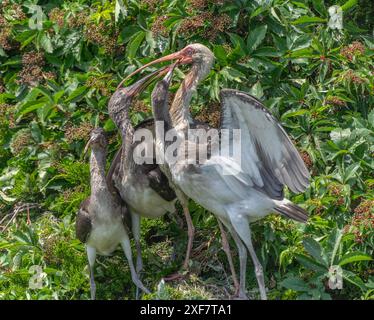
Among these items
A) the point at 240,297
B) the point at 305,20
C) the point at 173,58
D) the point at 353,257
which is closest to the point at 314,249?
the point at 353,257

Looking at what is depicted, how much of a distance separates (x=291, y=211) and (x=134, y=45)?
233cm

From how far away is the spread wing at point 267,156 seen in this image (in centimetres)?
790

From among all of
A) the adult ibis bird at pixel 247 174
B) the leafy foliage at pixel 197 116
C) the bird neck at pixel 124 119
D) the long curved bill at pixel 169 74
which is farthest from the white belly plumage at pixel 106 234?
the long curved bill at pixel 169 74

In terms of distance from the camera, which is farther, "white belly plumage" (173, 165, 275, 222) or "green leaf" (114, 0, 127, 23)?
"green leaf" (114, 0, 127, 23)

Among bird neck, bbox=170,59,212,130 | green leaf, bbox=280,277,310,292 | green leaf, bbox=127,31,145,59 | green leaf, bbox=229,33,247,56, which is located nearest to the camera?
green leaf, bbox=280,277,310,292

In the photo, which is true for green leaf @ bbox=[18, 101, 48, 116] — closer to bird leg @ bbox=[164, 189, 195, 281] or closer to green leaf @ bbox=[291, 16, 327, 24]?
bird leg @ bbox=[164, 189, 195, 281]

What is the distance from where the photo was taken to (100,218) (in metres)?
8.16

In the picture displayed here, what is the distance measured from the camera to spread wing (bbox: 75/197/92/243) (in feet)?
26.8

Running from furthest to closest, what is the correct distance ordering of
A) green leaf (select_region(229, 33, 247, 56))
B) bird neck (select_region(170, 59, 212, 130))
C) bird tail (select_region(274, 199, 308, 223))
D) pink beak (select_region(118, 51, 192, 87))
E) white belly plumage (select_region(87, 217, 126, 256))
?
1. green leaf (select_region(229, 33, 247, 56))
2. pink beak (select_region(118, 51, 192, 87))
3. bird neck (select_region(170, 59, 212, 130))
4. white belly plumage (select_region(87, 217, 126, 256))
5. bird tail (select_region(274, 199, 308, 223))

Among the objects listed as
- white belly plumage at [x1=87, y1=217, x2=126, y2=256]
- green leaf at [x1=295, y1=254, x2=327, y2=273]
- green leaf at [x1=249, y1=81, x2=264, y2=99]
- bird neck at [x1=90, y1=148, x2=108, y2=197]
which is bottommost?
green leaf at [x1=295, y1=254, x2=327, y2=273]

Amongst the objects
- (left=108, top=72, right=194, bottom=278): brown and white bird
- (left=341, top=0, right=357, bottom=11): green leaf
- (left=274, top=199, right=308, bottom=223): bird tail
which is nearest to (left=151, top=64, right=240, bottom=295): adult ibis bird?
(left=108, top=72, right=194, bottom=278): brown and white bird

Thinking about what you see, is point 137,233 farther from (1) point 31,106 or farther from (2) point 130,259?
(1) point 31,106

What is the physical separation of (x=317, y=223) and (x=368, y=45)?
2056 mm

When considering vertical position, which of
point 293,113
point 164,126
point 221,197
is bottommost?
point 221,197
